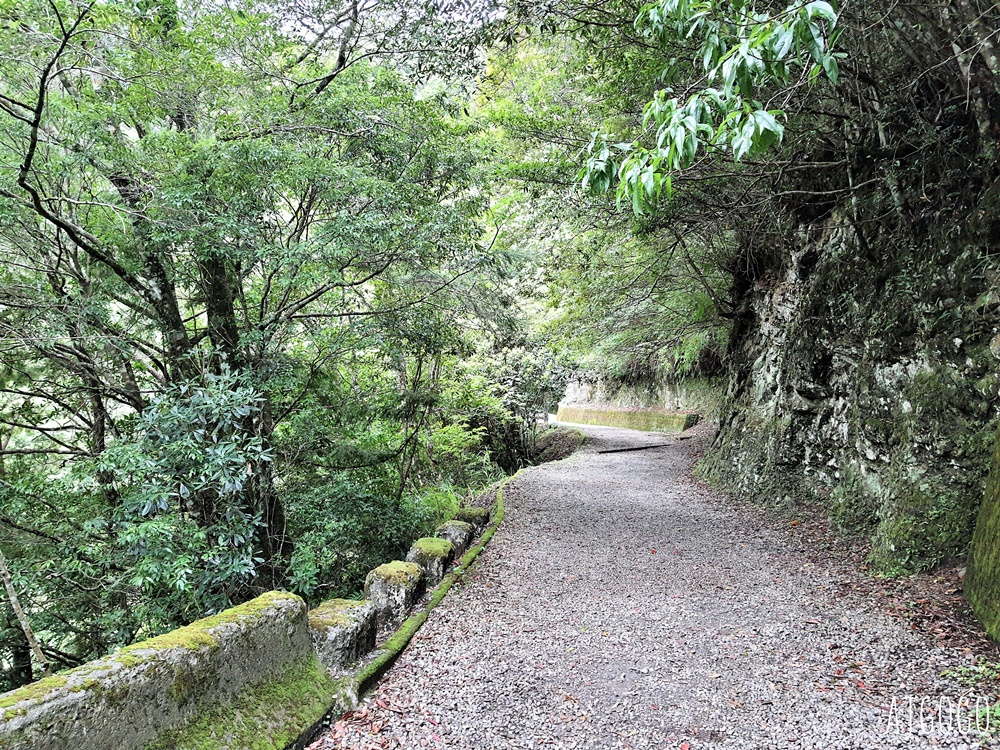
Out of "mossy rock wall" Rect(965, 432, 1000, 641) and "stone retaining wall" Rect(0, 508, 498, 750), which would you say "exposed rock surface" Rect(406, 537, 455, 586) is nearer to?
"stone retaining wall" Rect(0, 508, 498, 750)

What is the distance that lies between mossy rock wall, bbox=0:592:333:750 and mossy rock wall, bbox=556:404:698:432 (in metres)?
15.8

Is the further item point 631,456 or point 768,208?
point 631,456

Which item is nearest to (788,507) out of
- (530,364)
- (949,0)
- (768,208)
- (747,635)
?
A: (747,635)

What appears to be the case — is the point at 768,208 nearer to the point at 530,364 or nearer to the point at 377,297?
the point at 377,297

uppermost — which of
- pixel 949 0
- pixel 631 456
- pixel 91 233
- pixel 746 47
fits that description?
pixel 949 0

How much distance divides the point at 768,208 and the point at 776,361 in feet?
7.75

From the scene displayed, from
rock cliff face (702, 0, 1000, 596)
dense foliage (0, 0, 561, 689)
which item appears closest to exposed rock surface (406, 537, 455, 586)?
dense foliage (0, 0, 561, 689)

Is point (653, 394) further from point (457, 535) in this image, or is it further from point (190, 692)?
point (190, 692)

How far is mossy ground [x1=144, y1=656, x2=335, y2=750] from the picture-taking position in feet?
6.90

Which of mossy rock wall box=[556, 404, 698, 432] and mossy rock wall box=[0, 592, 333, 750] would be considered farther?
mossy rock wall box=[556, 404, 698, 432]

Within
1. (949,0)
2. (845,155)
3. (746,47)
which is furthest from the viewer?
(845,155)

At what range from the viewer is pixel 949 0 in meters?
4.00

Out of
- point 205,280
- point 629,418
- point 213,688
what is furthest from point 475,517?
point 629,418

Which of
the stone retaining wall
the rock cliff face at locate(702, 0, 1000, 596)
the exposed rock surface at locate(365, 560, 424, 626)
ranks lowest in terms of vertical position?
the exposed rock surface at locate(365, 560, 424, 626)
